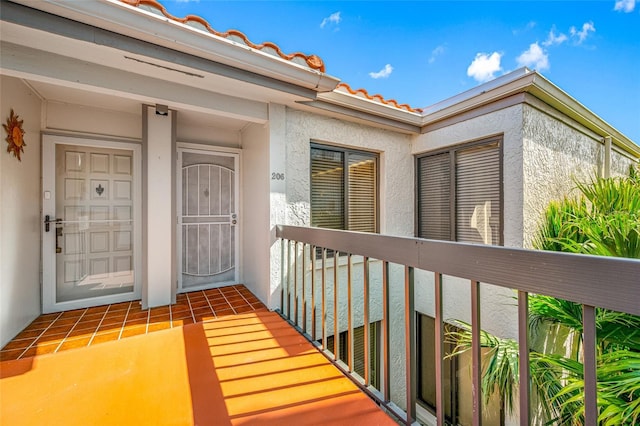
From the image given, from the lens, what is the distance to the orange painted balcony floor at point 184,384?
1.86 m

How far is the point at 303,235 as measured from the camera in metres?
2.96

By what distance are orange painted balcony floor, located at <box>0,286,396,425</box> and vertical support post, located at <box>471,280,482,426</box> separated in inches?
25.9

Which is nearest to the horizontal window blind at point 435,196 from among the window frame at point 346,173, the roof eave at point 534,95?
the roof eave at point 534,95

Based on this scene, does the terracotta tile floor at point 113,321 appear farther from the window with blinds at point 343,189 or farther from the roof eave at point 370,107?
the roof eave at point 370,107

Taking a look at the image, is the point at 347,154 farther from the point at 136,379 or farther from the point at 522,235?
the point at 136,379

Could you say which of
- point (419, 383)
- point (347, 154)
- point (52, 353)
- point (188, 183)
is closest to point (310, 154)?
point (347, 154)

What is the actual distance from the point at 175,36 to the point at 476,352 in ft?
11.3

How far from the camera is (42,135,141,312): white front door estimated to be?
12.8 feet

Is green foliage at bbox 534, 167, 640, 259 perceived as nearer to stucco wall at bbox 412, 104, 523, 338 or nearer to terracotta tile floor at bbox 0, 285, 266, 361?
stucco wall at bbox 412, 104, 523, 338

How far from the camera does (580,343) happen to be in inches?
120

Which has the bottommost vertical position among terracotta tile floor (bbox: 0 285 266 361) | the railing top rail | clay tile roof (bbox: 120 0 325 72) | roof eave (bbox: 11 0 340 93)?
terracotta tile floor (bbox: 0 285 266 361)

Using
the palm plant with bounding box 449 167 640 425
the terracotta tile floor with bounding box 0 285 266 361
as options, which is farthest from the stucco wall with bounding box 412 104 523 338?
the terracotta tile floor with bounding box 0 285 266 361

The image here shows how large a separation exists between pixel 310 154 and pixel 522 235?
3485 mm

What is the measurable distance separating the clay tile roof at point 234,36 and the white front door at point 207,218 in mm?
2438
